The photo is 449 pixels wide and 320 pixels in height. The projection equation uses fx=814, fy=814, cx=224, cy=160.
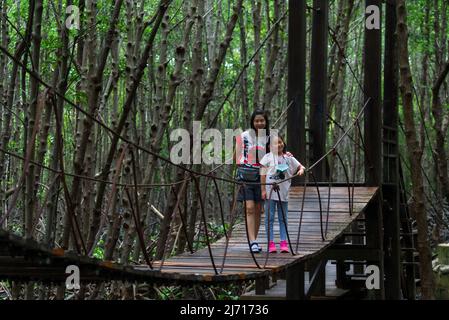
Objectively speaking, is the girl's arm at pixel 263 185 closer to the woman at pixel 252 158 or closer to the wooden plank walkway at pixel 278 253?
the woman at pixel 252 158

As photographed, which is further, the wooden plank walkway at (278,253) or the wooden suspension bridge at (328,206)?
the wooden suspension bridge at (328,206)

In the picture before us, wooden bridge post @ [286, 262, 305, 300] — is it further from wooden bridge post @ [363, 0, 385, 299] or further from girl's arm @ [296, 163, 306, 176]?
girl's arm @ [296, 163, 306, 176]

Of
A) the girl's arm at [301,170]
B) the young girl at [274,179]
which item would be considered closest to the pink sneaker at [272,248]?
the young girl at [274,179]

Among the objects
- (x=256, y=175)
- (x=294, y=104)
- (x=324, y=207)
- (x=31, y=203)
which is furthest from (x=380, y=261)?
(x=31, y=203)

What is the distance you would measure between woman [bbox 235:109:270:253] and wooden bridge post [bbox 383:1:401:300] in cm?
355

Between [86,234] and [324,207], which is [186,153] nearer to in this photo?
[86,234]

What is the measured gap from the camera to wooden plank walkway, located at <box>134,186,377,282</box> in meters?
5.52

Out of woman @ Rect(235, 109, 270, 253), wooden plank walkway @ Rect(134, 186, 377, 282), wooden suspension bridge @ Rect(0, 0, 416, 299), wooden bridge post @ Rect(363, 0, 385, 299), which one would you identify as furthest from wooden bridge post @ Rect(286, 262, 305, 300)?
woman @ Rect(235, 109, 270, 253)

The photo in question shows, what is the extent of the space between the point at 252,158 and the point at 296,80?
8.29ft

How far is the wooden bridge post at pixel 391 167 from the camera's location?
9.78 meters

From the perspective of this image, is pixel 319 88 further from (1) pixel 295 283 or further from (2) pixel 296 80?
(1) pixel 295 283

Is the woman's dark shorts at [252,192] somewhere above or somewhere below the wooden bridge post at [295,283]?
above

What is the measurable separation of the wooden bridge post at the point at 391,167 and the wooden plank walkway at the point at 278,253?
873mm

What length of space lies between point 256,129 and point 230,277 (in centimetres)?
170
